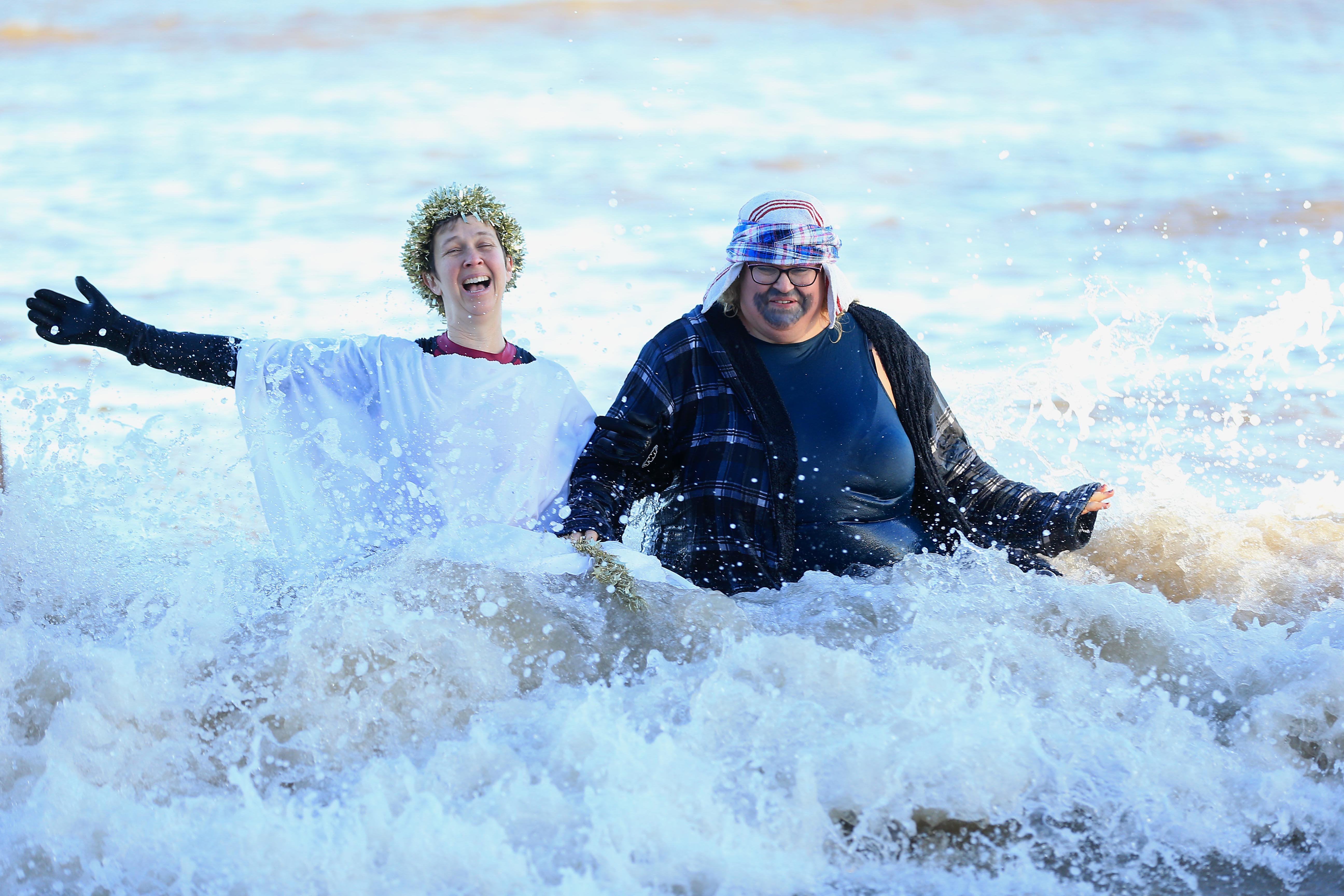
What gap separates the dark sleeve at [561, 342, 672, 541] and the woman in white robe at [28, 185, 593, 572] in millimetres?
79

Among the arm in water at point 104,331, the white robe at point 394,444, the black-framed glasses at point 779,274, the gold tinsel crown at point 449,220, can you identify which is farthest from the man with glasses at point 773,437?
the arm in water at point 104,331

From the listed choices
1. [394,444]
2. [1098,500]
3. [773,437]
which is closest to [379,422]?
[394,444]

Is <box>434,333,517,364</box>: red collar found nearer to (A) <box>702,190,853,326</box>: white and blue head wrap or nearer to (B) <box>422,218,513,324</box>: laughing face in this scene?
(B) <box>422,218,513,324</box>: laughing face

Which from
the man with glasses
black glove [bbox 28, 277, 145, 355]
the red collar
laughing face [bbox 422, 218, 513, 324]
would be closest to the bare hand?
the man with glasses

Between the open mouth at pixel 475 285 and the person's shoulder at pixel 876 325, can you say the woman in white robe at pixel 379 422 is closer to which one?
the open mouth at pixel 475 285

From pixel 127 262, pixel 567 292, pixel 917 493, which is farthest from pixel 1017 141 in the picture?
pixel 917 493

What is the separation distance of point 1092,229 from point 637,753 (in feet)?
28.0

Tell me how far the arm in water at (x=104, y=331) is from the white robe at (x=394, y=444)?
0.18 metres

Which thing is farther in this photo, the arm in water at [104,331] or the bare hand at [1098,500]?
the bare hand at [1098,500]

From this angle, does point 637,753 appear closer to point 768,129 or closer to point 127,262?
point 127,262

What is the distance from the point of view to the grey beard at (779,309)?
3852 mm

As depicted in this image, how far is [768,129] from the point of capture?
40.9 feet

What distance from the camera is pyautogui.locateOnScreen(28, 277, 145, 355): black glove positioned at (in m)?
3.65

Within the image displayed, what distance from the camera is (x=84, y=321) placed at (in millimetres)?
3646
